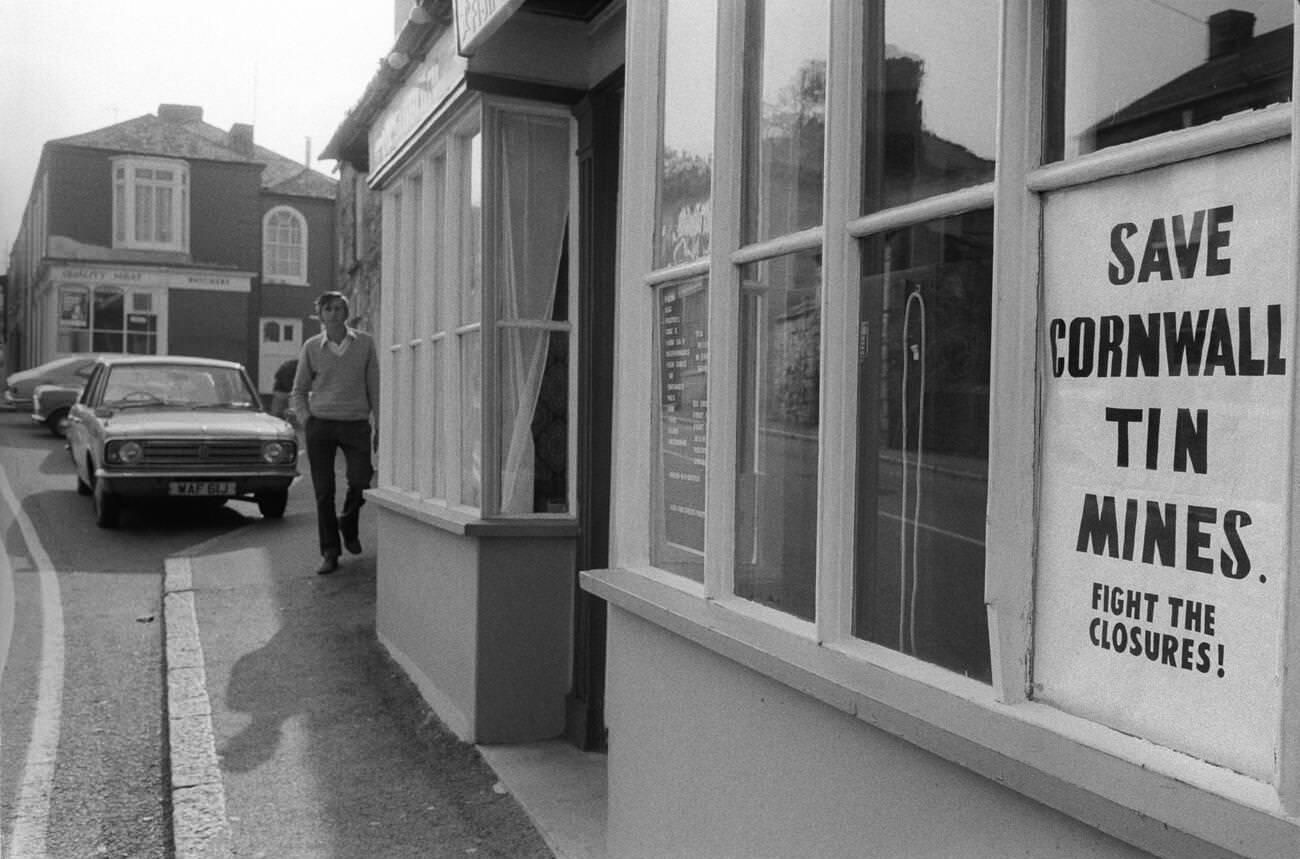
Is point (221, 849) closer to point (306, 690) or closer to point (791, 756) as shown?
point (306, 690)

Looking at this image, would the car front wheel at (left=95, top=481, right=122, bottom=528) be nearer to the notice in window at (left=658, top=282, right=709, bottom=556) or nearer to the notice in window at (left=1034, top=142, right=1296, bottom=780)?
the notice in window at (left=658, top=282, right=709, bottom=556)

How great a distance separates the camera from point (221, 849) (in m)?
4.23

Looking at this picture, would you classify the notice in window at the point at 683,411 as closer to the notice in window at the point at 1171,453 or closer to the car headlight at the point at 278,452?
the notice in window at the point at 1171,453

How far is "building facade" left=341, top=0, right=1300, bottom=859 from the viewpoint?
146 cm

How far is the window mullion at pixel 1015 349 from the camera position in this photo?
1777mm

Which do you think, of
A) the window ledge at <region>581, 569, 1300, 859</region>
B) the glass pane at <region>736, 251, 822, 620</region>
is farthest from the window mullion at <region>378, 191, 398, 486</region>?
the window ledge at <region>581, 569, 1300, 859</region>

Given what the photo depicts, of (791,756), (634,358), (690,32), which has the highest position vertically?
(690,32)

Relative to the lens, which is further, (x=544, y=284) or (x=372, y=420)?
(x=372, y=420)

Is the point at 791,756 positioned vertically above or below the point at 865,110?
below

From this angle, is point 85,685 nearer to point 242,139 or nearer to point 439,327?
point 439,327

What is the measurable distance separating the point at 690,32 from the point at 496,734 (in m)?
3.19

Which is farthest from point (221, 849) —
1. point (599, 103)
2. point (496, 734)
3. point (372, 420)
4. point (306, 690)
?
point (372, 420)

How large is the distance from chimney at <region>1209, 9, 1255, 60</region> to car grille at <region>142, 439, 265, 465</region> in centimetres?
1087

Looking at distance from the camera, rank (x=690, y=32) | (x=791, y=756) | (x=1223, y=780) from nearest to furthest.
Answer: (x=1223, y=780) → (x=791, y=756) → (x=690, y=32)
